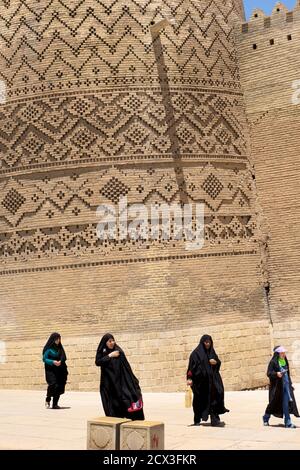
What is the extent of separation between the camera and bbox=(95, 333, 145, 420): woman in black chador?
5938 mm

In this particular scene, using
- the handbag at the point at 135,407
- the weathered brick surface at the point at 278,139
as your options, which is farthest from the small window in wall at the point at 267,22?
the handbag at the point at 135,407

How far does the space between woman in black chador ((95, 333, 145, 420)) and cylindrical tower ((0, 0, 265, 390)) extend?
376cm

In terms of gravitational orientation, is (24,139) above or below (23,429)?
above

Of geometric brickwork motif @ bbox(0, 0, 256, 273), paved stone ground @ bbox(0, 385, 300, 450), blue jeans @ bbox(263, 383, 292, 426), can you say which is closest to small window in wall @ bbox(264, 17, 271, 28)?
geometric brickwork motif @ bbox(0, 0, 256, 273)

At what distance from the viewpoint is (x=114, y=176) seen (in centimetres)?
1048

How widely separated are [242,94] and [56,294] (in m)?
4.31

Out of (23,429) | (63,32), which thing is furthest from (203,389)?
(63,32)

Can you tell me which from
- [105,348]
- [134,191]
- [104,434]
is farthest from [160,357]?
[104,434]

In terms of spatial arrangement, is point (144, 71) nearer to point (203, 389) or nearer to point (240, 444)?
point (203, 389)

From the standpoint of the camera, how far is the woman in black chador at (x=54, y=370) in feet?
27.1

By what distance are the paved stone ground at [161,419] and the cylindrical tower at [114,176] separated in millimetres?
1018

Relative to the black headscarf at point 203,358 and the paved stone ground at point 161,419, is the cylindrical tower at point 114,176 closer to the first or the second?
the paved stone ground at point 161,419

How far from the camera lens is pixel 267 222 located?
443 inches

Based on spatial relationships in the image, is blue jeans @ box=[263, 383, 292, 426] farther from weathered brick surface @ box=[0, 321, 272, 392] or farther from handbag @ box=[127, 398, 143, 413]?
weathered brick surface @ box=[0, 321, 272, 392]
